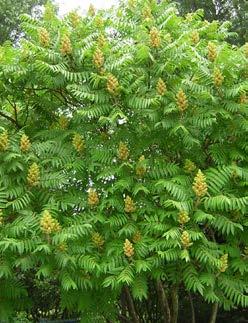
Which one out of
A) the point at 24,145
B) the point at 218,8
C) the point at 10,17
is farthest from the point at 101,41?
the point at 10,17

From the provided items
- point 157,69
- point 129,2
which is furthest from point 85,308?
point 129,2

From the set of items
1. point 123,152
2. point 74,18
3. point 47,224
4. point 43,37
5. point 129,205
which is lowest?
point 47,224

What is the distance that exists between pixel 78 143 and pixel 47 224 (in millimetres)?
925

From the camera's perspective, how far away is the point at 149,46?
15.9 feet

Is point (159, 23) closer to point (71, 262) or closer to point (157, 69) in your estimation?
point (157, 69)

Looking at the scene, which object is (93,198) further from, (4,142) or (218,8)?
(218,8)

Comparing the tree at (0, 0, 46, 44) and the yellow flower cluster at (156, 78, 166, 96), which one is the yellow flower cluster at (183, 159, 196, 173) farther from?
the tree at (0, 0, 46, 44)

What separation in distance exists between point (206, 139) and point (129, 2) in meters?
1.84

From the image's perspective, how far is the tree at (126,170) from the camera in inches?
170

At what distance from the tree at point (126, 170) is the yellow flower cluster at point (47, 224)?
0.01m

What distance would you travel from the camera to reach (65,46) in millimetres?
4820

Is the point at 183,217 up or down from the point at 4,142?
down

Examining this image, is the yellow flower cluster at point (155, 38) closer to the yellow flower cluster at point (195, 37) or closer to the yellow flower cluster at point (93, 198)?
the yellow flower cluster at point (195, 37)

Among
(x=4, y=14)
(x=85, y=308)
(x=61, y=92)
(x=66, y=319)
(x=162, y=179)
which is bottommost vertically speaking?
(x=66, y=319)
